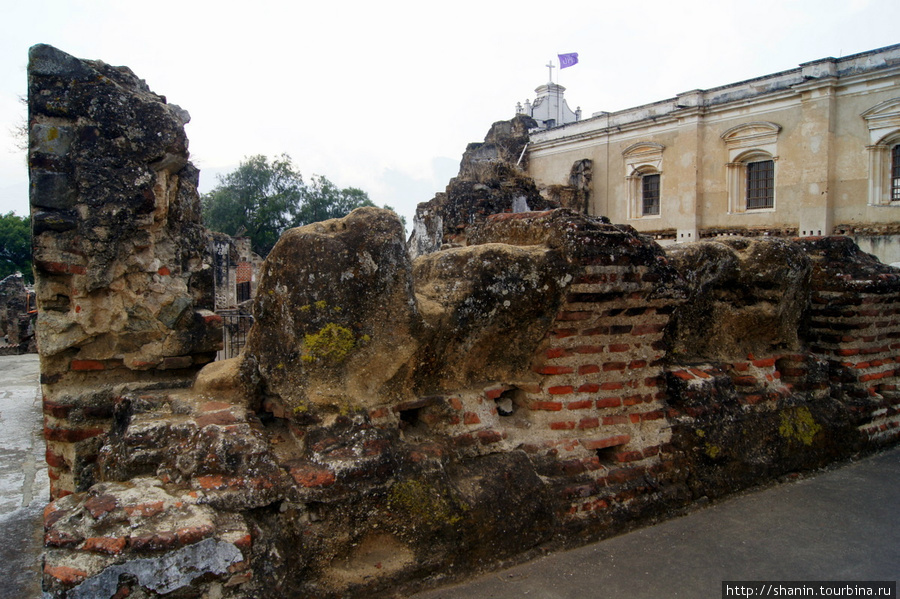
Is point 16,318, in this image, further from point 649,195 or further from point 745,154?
point 745,154

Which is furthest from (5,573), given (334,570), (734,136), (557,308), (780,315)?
(734,136)

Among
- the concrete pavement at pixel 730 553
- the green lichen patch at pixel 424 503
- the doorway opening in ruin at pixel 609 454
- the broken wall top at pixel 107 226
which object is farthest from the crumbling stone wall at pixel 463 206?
the green lichen patch at pixel 424 503

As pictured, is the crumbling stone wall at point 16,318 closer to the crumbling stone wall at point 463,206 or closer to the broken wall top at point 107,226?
the crumbling stone wall at point 463,206

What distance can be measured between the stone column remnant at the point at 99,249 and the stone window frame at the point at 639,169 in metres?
21.2

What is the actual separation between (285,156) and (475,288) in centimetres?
3657

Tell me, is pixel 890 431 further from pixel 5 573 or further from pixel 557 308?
pixel 5 573

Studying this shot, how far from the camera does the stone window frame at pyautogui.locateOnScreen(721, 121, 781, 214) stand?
19.7m

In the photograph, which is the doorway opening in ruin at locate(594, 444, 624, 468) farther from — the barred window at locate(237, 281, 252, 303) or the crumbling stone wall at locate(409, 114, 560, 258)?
the barred window at locate(237, 281, 252, 303)

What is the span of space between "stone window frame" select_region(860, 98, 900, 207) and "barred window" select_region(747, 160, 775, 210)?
2.75 metres

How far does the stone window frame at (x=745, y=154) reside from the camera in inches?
775

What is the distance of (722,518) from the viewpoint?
10.2ft

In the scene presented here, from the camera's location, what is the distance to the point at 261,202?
35.5 meters

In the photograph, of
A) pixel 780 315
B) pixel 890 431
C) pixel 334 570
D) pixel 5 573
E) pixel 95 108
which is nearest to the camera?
pixel 334 570

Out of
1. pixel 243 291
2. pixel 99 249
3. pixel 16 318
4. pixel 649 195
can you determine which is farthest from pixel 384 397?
pixel 649 195
